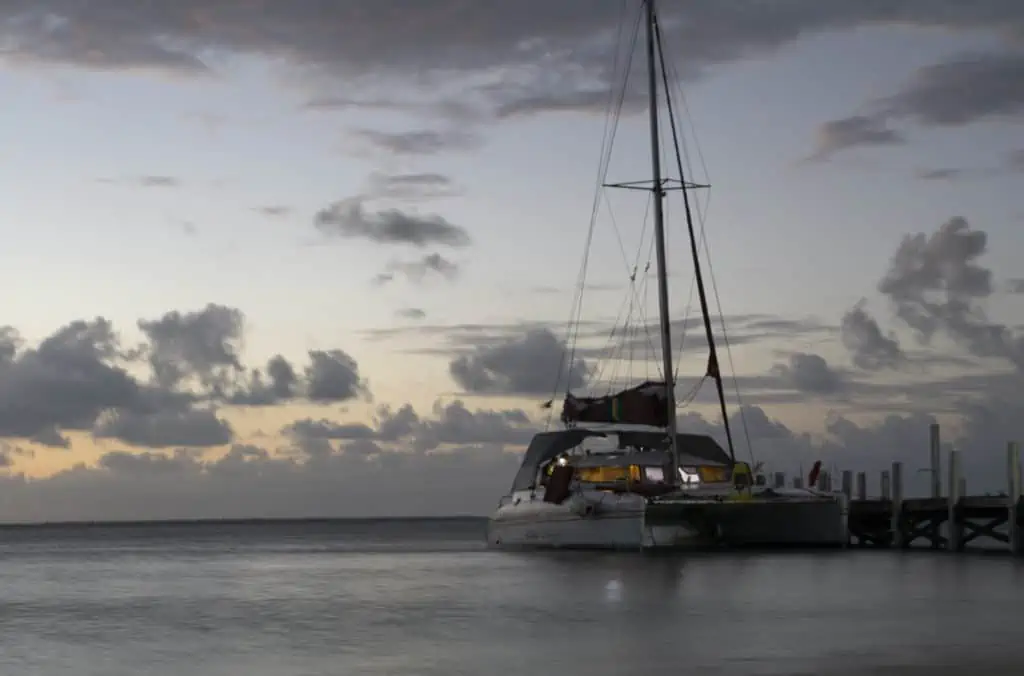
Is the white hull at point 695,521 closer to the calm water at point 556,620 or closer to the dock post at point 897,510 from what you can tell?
the calm water at point 556,620

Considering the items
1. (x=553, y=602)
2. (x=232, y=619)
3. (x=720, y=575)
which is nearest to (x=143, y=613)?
(x=232, y=619)

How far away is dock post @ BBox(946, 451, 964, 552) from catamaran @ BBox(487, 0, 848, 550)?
153 inches

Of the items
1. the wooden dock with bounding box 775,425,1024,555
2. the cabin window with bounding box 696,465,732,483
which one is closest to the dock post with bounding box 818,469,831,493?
the wooden dock with bounding box 775,425,1024,555

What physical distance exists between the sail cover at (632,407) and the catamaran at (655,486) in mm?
35

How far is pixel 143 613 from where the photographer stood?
1467 inches

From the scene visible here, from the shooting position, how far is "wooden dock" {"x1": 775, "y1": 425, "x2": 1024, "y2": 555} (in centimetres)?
5053

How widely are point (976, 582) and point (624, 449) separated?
706 inches

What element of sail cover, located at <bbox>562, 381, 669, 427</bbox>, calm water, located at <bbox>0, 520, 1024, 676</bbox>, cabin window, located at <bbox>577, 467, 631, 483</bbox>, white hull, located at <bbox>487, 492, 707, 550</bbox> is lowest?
calm water, located at <bbox>0, 520, 1024, 676</bbox>

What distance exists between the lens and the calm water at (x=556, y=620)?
24.3 meters

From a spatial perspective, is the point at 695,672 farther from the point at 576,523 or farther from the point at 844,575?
the point at 576,523

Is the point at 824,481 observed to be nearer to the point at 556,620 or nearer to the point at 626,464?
the point at 626,464

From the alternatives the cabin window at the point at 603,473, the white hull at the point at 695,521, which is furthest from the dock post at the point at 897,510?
the cabin window at the point at 603,473

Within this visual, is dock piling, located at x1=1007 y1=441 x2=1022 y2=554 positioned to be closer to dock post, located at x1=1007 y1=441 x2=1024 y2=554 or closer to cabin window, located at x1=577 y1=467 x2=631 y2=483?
dock post, located at x1=1007 y1=441 x2=1024 y2=554

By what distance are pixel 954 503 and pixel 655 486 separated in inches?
419
